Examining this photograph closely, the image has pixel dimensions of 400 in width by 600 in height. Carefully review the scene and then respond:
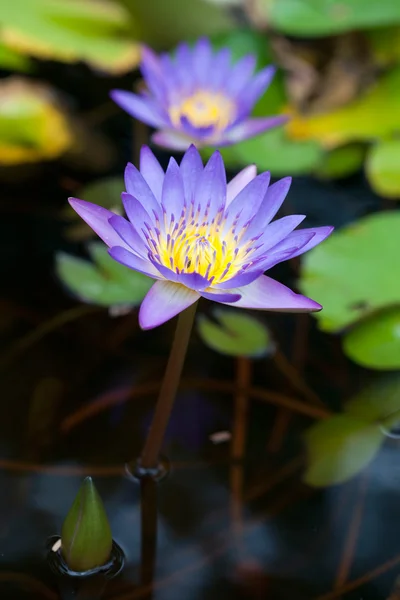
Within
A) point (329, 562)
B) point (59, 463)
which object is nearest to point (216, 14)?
point (59, 463)

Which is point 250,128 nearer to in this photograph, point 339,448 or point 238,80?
point 238,80

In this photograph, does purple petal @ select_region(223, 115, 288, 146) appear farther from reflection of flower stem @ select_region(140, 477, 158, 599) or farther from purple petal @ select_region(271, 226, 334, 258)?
reflection of flower stem @ select_region(140, 477, 158, 599)

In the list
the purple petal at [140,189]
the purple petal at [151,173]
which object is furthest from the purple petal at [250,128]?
the purple petal at [140,189]

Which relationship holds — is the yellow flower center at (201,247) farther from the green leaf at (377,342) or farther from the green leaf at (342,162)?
the green leaf at (342,162)

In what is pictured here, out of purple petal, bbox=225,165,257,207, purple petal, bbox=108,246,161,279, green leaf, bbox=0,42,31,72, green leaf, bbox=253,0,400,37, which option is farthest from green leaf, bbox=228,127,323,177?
purple petal, bbox=108,246,161,279

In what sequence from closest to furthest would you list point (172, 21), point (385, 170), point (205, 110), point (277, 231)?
1. point (277, 231)
2. point (205, 110)
3. point (385, 170)
4. point (172, 21)

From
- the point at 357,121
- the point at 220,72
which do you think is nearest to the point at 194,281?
the point at 220,72
